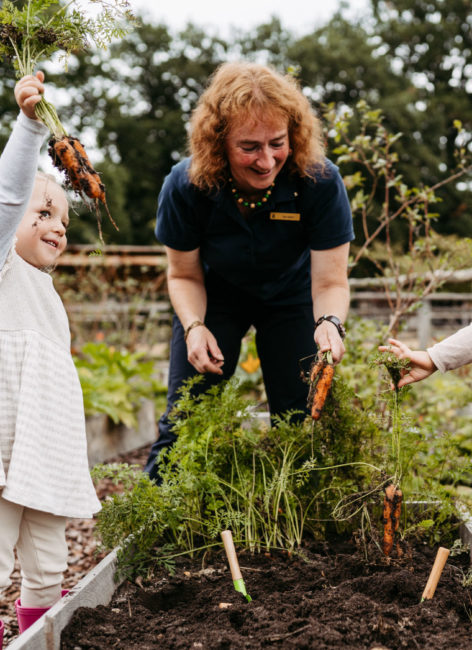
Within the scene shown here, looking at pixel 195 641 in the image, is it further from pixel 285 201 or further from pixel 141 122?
pixel 141 122

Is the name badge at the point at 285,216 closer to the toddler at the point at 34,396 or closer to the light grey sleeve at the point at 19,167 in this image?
the toddler at the point at 34,396

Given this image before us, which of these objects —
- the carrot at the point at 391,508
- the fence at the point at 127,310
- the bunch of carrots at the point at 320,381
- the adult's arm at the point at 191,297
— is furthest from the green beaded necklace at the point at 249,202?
the fence at the point at 127,310

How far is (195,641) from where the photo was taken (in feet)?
5.22

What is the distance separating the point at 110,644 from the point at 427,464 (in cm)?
155

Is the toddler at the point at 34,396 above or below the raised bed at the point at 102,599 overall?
above

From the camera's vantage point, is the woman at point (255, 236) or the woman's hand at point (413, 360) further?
the woman at point (255, 236)

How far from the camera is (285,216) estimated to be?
2564 mm

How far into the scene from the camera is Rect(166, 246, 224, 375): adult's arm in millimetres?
2502

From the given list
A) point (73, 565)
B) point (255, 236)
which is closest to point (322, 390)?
point (255, 236)

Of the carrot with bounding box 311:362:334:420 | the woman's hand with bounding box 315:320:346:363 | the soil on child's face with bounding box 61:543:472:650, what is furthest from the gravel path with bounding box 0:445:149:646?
the woman's hand with bounding box 315:320:346:363

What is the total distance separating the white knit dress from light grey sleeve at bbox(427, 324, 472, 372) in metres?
1.14

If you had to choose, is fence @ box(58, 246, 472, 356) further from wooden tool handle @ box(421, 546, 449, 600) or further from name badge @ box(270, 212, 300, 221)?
wooden tool handle @ box(421, 546, 449, 600)

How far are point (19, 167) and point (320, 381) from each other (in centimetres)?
112

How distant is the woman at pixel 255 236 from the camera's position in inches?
92.1
